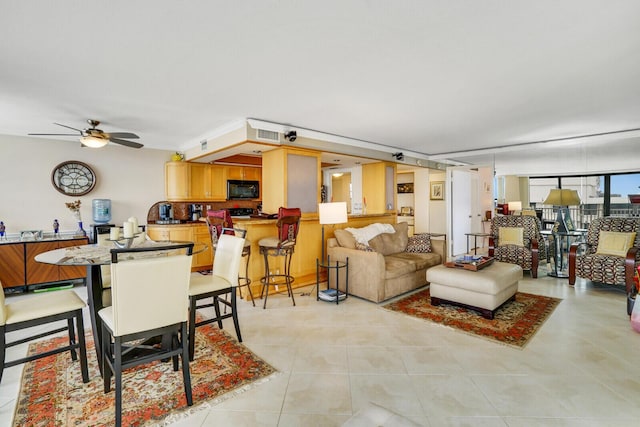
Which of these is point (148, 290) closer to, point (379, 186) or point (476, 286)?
point (476, 286)

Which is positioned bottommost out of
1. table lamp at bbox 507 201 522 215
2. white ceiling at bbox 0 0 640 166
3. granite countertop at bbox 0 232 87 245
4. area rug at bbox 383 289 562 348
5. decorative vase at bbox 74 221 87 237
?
area rug at bbox 383 289 562 348

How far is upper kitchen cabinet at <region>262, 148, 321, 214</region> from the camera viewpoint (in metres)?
4.84

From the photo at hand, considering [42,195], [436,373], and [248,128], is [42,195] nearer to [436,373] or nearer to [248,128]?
[248,128]

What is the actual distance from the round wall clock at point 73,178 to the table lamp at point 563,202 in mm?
8049

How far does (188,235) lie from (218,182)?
1.30m

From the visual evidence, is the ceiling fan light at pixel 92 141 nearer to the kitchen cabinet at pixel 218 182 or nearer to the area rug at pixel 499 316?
the kitchen cabinet at pixel 218 182

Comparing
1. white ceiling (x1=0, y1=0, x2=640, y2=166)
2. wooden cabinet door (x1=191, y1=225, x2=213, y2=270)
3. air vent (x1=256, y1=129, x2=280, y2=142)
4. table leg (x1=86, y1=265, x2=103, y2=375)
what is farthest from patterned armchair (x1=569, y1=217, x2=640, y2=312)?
wooden cabinet door (x1=191, y1=225, x2=213, y2=270)

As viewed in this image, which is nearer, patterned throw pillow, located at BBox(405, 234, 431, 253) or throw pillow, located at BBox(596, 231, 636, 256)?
throw pillow, located at BBox(596, 231, 636, 256)

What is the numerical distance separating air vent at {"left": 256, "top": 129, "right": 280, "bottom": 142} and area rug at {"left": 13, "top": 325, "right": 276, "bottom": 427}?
8.89 feet

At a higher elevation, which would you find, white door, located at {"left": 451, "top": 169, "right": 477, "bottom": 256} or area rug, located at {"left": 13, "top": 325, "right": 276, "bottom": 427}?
white door, located at {"left": 451, "top": 169, "right": 477, "bottom": 256}

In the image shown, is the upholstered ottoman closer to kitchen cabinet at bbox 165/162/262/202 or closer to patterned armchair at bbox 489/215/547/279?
patterned armchair at bbox 489/215/547/279

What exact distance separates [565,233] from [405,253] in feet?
8.92

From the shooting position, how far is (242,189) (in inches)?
268

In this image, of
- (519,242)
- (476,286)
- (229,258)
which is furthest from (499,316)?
(229,258)
